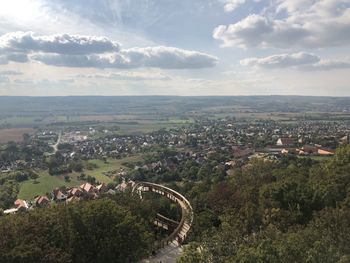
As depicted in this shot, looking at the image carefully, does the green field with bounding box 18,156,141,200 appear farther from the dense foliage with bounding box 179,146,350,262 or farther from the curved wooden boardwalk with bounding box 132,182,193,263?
the curved wooden boardwalk with bounding box 132,182,193,263

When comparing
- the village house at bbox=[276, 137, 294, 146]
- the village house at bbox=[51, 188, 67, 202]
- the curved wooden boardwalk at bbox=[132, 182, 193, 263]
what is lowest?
the village house at bbox=[51, 188, 67, 202]

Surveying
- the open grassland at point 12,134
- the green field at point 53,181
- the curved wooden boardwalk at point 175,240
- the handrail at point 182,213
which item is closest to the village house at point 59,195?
the green field at point 53,181

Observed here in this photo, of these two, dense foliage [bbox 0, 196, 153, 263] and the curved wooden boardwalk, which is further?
the curved wooden boardwalk

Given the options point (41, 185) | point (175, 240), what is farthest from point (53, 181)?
point (175, 240)

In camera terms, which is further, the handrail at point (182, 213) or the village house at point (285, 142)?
the village house at point (285, 142)

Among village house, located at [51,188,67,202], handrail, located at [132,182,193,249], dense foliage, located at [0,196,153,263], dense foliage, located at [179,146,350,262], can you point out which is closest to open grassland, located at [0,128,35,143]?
village house, located at [51,188,67,202]

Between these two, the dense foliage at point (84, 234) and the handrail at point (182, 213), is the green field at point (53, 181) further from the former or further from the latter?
the dense foliage at point (84, 234)
